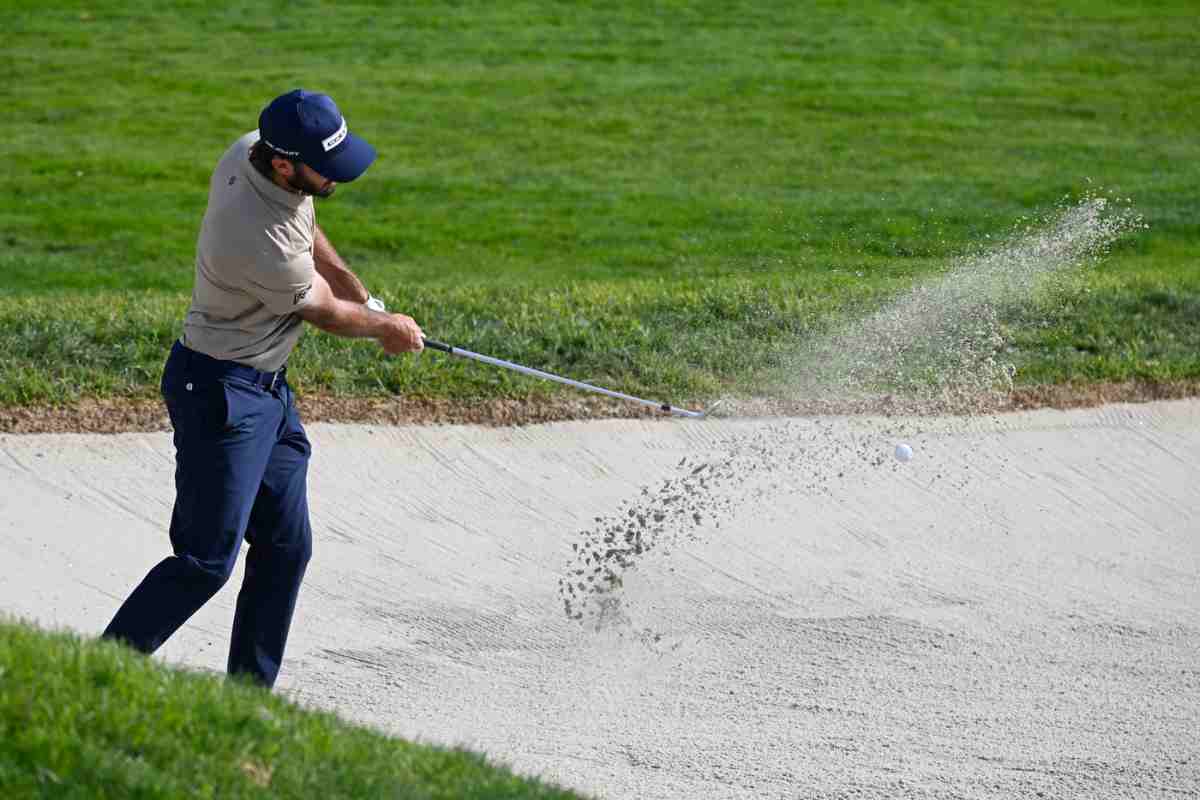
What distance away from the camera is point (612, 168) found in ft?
47.0

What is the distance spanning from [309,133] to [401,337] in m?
0.78

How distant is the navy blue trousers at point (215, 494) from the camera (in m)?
4.88

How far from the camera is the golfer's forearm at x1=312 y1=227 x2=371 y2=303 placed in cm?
552

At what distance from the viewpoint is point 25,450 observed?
7207 millimetres

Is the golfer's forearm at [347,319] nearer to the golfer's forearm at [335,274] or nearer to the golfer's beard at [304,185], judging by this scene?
the golfer's forearm at [335,274]

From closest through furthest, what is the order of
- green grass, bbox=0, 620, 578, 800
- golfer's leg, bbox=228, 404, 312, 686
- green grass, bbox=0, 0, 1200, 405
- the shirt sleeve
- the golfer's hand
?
green grass, bbox=0, 620, 578, 800
the shirt sleeve
golfer's leg, bbox=228, 404, 312, 686
the golfer's hand
green grass, bbox=0, 0, 1200, 405

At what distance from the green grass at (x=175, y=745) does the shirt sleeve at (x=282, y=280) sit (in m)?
1.14

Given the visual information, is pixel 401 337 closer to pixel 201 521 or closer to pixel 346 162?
pixel 346 162

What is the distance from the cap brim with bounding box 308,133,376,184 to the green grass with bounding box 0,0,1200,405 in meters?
2.97

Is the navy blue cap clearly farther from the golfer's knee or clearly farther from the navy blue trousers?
the golfer's knee

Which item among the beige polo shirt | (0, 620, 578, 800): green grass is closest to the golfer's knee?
(0, 620, 578, 800): green grass

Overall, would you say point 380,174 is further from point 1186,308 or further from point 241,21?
point 1186,308

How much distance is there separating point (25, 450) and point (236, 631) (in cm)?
244

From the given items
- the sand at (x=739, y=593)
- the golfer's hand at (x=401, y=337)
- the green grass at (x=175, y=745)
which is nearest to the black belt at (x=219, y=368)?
the golfer's hand at (x=401, y=337)
